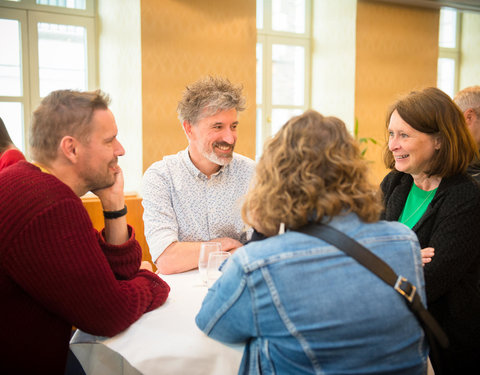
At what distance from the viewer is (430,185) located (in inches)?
77.6

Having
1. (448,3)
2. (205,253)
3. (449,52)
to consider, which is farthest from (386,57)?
(205,253)

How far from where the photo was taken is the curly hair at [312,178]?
3.52 ft

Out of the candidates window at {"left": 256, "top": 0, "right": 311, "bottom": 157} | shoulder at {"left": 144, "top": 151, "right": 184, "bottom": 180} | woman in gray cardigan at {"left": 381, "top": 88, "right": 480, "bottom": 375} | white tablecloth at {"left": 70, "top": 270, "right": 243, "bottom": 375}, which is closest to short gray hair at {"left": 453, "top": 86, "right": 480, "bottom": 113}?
woman in gray cardigan at {"left": 381, "top": 88, "right": 480, "bottom": 375}

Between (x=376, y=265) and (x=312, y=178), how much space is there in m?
0.25

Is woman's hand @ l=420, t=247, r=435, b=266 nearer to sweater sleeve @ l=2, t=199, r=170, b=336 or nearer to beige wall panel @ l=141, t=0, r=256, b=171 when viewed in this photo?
sweater sleeve @ l=2, t=199, r=170, b=336

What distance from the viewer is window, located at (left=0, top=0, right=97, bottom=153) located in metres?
4.09

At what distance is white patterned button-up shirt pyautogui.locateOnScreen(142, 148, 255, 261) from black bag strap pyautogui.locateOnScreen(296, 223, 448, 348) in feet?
3.69

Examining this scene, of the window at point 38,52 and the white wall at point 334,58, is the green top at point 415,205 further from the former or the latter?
the window at point 38,52

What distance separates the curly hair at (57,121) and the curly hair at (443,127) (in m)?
1.30

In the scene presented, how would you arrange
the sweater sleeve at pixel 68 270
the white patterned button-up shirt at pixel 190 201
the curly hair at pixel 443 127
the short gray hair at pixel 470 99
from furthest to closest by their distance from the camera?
1. the short gray hair at pixel 470 99
2. the white patterned button-up shirt at pixel 190 201
3. the curly hair at pixel 443 127
4. the sweater sleeve at pixel 68 270

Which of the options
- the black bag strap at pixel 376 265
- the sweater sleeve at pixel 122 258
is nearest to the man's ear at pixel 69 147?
the sweater sleeve at pixel 122 258

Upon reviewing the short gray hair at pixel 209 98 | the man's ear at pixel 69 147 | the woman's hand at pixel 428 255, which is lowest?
the woman's hand at pixel 428 255

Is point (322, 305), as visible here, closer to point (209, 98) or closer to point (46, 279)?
point (46, 279)

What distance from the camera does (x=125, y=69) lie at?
4.18m
